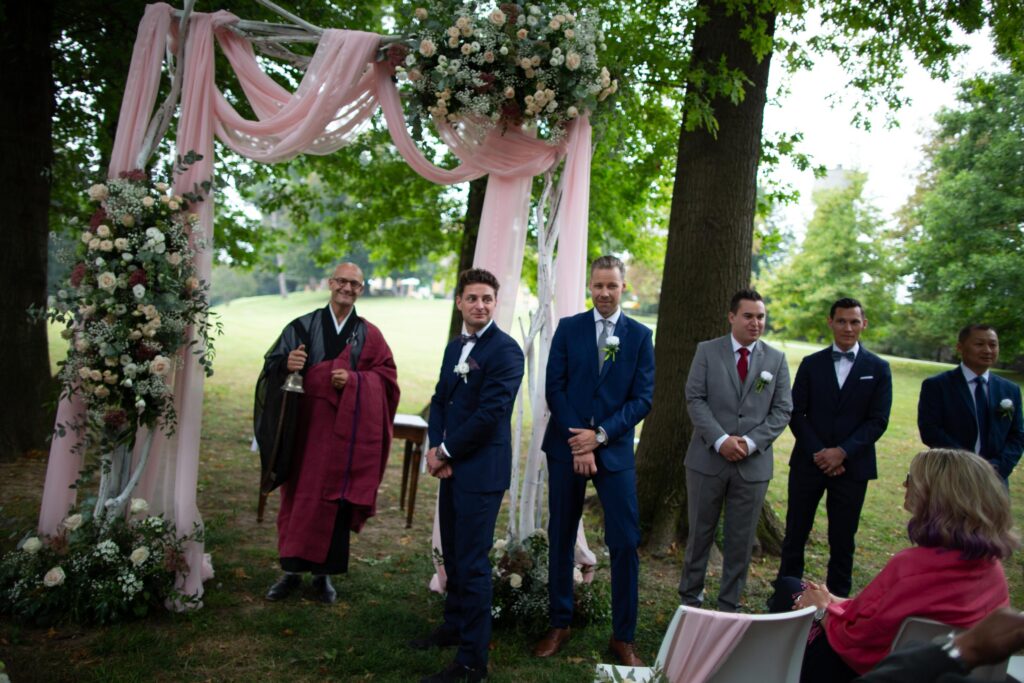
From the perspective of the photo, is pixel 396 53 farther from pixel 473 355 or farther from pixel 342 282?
pixel 473 355

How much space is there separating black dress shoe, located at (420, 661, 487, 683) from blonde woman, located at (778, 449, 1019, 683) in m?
1.90

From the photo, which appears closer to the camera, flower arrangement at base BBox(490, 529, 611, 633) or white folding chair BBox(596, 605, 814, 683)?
white folding chair BBox(596, 605, 814, 683)

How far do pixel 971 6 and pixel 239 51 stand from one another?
232 inches

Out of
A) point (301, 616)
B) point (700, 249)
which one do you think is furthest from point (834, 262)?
point (301, 616)

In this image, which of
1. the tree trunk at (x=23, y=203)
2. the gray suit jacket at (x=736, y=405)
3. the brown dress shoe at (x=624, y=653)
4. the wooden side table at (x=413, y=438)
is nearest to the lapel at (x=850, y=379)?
the gray suit jacket at (x=736, y=405)

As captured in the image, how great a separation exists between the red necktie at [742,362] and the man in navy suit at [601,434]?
2.43 ft

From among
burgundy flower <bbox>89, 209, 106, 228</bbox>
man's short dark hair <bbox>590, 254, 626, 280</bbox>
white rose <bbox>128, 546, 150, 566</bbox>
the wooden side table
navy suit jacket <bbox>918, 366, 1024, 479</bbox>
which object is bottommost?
white rose <bbox>128, 546, 150, 566</bbox>

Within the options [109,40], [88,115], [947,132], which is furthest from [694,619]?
[947,132]

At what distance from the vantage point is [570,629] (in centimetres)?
468

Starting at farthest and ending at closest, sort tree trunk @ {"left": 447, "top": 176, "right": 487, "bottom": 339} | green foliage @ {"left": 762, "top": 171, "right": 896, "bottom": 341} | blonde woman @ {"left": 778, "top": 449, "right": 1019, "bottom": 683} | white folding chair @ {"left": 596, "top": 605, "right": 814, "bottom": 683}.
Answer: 1. green foliage @ {"left": 762, "top": 171, "right": 896, "bottom": 341}
2. tree trunk @ {"left": 447, "top": 176, "right": 487, "bottom": 339}
3. blonde woman @ {"left": 778, "top": 449, "right": 1019, "bottom": 683}
4. white folding chair @ {"left": 596, "top": 605, "right": 814, "bottom": 683}

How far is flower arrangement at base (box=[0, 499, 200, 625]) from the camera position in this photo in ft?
14.4

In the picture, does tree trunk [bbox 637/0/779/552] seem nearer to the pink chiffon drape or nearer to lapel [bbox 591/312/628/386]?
the pink chiffon drape

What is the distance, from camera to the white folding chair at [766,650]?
2.28 meters

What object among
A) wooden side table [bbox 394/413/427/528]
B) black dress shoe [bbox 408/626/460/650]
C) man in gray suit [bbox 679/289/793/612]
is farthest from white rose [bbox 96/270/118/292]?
man in gray suit [bbox 679/289/793/612]
